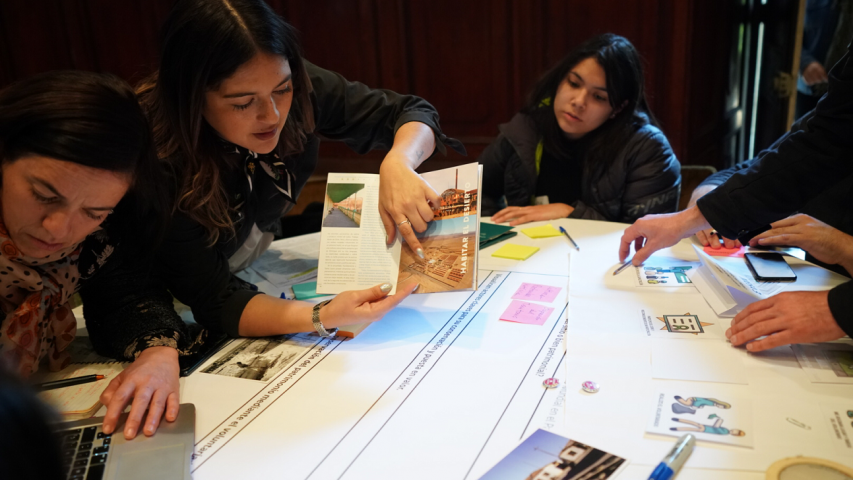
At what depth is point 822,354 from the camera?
3.19 feet

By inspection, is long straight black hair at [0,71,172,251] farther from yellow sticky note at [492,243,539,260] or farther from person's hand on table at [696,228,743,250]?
person's hand on table at [696,228,743,250]

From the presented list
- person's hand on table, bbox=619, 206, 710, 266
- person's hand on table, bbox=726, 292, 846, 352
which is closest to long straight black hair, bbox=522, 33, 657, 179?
person's hand on table, bbox=619, 206, 710, 266

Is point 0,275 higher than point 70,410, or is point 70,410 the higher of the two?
point 0,275

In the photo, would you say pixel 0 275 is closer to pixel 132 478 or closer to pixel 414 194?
pixel 132 478

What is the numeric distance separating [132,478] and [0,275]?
472 mm

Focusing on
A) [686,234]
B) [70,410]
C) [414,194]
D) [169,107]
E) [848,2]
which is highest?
[848,2]

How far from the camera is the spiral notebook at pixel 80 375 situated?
3.24 feet

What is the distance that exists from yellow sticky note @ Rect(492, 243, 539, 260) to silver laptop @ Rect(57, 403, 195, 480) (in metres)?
0.84

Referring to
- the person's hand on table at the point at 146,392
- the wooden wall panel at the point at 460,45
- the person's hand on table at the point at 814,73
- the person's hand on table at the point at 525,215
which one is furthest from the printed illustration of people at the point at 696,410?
the person's hand on table at the point at 814,73

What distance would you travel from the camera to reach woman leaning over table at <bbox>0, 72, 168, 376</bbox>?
91 cm

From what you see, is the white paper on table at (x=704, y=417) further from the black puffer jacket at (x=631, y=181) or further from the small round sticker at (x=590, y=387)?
the black puffer jacket at (x=631, y=181)

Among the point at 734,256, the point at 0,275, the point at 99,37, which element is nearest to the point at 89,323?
the point at 0,275

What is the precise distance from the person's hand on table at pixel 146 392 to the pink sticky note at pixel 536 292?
675 mm

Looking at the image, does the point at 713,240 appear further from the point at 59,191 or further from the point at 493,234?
the point at 59,191
